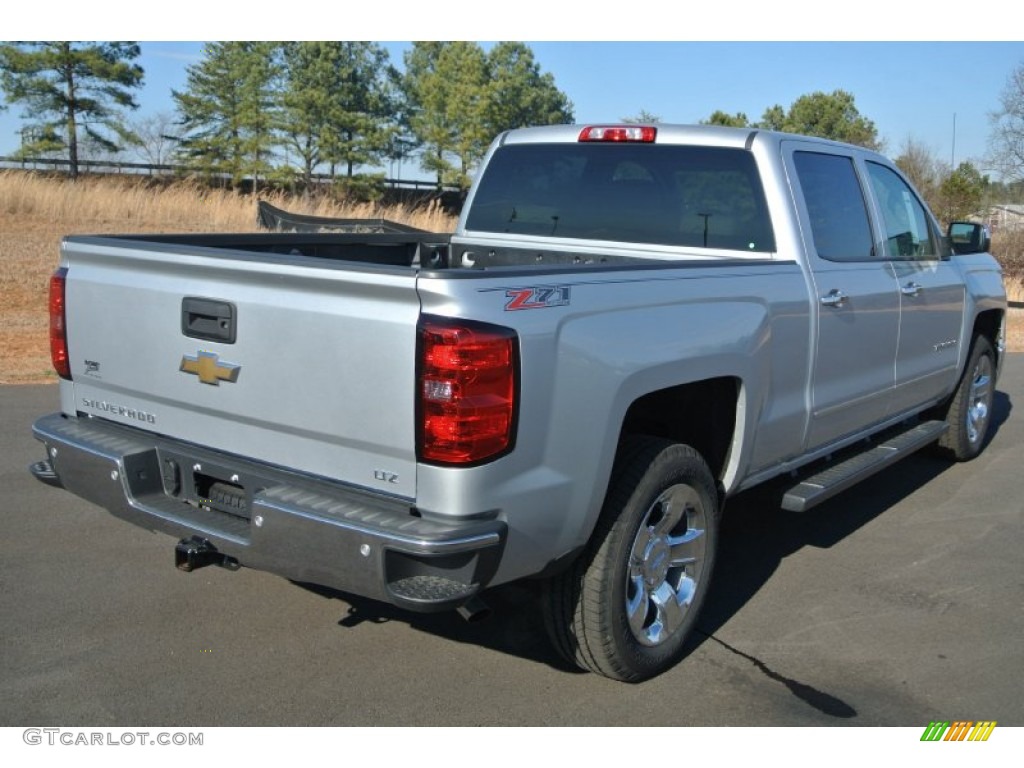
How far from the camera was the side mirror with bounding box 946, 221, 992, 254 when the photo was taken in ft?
21.1

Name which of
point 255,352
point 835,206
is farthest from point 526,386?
point 835,206

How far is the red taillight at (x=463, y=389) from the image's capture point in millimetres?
3012

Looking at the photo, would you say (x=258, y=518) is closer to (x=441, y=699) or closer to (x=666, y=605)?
(x=441, y=699)

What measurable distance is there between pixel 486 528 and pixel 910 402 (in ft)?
12.2

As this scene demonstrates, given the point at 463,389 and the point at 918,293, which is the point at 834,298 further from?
the point at 463,389

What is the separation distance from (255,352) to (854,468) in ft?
10.1

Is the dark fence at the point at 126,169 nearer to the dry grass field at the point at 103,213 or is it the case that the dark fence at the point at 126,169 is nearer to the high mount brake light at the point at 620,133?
the dry grass field at the point at 103,213

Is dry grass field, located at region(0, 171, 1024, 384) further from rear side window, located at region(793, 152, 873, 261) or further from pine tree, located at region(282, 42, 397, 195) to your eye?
pine tree, located at region(282, 42, 397, 195)

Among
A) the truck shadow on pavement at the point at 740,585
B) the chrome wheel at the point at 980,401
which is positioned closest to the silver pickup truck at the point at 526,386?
the truck shadow on pavement at the point at 740,585

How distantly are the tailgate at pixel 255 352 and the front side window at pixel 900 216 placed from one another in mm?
3465

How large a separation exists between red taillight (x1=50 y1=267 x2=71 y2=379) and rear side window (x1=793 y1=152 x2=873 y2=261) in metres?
3.23

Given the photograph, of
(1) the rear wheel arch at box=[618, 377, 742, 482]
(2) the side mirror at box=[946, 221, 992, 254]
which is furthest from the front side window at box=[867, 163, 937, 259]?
(1) the rear wheel arch at box=[618, 377, 742, 482]

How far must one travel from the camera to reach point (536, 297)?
320 cm

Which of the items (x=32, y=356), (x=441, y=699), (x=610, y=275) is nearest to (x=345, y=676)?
(x=441, y=699)
